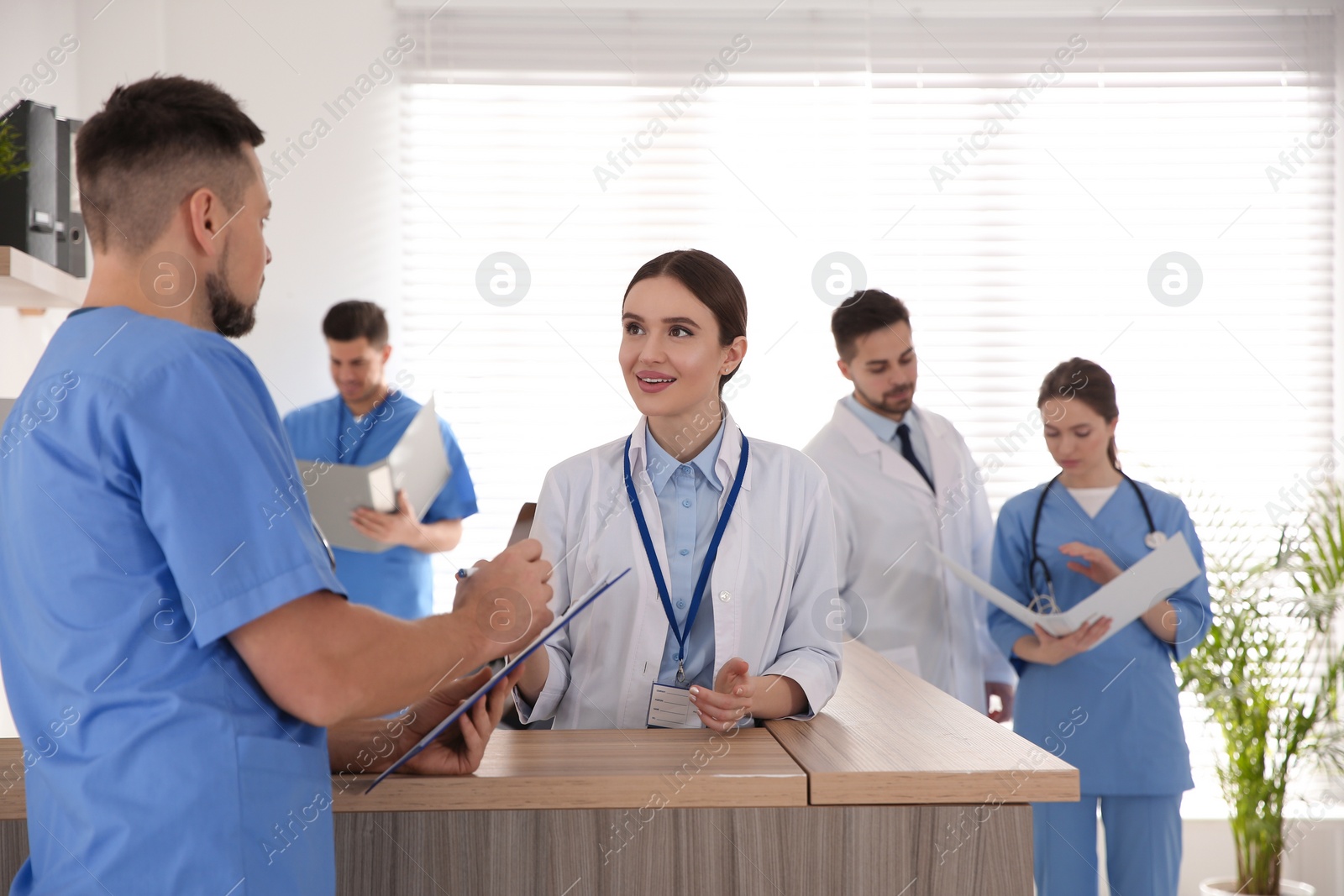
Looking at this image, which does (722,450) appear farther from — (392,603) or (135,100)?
(392,603)

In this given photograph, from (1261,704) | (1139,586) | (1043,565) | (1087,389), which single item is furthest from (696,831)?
(1261,704)

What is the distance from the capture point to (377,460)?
3617 millimetres

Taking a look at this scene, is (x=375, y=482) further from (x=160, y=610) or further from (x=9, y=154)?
(x=160, y=610)

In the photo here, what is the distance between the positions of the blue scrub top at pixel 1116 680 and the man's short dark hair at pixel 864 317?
0.77m

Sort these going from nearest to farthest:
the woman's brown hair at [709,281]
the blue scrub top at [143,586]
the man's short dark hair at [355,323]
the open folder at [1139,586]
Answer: the blue scrub top at [143,586] → the woman's brown hair at [709,281] → the open folder at [1139,586] → the man's short dark hair at [355,323]

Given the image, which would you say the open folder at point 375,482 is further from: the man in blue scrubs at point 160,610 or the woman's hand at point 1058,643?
the woman's hand at point 1058,643

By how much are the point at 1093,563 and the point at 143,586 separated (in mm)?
2600

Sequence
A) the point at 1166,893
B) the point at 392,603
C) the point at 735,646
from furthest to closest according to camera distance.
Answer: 1. the point at 392,603
2. the point at 1166,893
3. the point at 735,646

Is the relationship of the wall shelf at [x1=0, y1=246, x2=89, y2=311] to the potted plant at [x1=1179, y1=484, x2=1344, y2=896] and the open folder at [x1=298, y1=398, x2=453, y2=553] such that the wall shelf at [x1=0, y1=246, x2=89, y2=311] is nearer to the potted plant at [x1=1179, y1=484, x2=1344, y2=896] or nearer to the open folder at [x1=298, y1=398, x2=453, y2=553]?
the open folder at [x1=298, y1=398, x2=453, y2=553]

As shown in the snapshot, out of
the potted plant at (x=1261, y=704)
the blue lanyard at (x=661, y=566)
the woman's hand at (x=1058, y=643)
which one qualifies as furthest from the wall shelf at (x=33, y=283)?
the potted plant at (x=1261, y=704)

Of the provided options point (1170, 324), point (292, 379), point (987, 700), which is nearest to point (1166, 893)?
point (987, 700)

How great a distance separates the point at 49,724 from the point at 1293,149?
191 inches

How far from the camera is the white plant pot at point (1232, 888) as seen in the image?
143 inches

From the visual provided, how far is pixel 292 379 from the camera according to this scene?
400 cm
